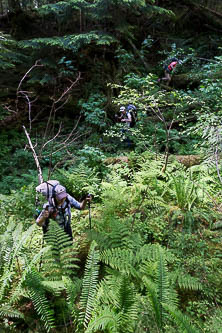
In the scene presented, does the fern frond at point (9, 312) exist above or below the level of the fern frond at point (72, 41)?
below

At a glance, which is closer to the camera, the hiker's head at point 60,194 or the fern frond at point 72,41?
the hiker's head at point 60,194

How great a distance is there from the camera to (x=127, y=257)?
295 centimetres

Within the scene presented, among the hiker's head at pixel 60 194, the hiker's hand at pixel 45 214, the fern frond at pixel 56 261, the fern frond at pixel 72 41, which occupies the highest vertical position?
the fern frond at pixel 72 41

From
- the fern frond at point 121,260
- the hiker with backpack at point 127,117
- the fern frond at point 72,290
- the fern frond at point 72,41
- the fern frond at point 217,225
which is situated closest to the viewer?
the fern frond at point 72,290

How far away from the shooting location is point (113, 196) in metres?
4.54

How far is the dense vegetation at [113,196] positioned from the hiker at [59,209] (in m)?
0.29

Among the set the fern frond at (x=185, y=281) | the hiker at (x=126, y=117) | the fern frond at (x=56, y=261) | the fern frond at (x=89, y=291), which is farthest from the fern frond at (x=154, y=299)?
the hiker at (x=126, y=117)

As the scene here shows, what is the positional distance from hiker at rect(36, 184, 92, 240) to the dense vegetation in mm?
293

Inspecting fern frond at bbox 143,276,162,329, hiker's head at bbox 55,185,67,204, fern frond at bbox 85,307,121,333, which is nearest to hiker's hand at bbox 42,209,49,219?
hiker's head at bbox 55,185,67,204

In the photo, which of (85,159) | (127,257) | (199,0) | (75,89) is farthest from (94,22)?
(127,257)

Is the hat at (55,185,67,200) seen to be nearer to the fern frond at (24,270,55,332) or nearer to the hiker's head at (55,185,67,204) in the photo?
the hiker's head at (55,185,67,204)

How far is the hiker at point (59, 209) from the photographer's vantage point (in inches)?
126

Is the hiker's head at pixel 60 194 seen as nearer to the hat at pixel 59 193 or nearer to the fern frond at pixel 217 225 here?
the hat at pixel 59 193

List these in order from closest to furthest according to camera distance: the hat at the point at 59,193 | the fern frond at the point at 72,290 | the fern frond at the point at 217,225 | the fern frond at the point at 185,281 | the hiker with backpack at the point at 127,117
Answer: the fern frond at the point at 72,290 < the fern frond at the point at 185,281 < the hat at the point at 59,193 < the fern frond at the point at 217,225 < the hiker with backpack at the point at 127,117
